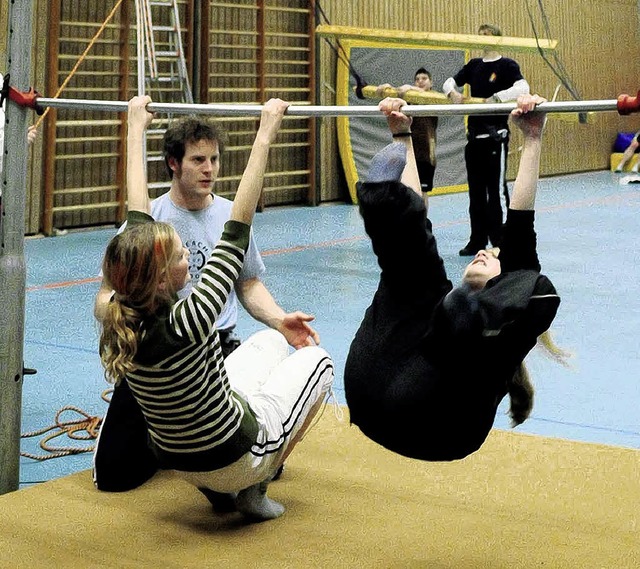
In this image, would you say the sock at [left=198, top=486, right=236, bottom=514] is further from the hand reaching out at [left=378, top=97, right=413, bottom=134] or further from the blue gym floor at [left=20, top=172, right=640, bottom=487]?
the hand reaching out at [left=378, top=97, right=413, bottom=134]

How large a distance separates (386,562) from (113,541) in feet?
2.47

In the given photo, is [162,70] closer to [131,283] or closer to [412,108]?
[412,108]

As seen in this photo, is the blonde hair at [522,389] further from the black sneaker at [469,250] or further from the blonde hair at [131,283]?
the black sneaker at [469,250]

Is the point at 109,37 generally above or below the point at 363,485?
above

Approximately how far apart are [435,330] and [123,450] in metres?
1.32

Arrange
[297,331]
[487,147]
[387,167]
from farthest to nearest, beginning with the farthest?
[487,147] → [297,331] → [387,167]

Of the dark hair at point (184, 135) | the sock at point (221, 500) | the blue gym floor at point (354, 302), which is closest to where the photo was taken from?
the sock at point (221, 500)

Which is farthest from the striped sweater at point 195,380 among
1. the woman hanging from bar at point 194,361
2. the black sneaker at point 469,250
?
the black sneaker at point 469,250

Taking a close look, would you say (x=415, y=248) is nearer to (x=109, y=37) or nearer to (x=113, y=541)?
(x=113, y=541)

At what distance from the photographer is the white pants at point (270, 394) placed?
2.78 m

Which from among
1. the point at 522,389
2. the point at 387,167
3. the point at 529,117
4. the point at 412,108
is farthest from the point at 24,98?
the point at 522,389

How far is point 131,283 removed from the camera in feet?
8.34

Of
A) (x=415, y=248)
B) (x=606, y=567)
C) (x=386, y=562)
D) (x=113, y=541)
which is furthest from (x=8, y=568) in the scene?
(x=606, y=567)

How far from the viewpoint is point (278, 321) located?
10.7 feet
